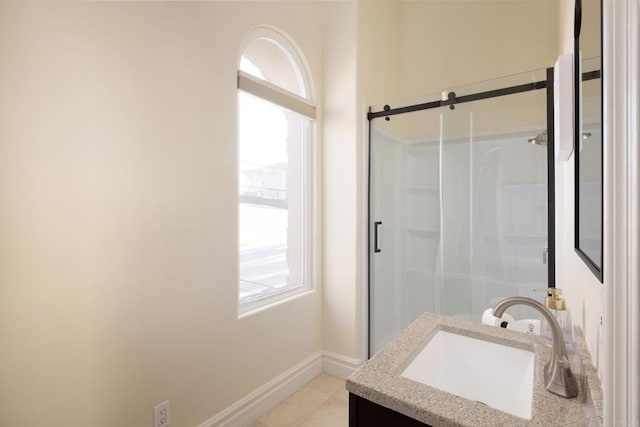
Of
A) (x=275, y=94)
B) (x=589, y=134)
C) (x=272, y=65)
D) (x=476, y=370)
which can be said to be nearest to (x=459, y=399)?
(x=476, y=370)

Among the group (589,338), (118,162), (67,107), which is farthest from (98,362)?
(589,338)

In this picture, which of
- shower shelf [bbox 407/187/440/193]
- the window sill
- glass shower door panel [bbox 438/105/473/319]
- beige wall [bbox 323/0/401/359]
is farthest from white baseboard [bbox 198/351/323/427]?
shower shelf [bbox 407/187/440/193]

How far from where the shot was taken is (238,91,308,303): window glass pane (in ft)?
6.18

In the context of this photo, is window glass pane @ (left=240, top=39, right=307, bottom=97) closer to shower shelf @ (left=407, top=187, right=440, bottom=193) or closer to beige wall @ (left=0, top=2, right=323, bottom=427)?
beige wall @ (left=0, top=2, right=323, bottom=427)

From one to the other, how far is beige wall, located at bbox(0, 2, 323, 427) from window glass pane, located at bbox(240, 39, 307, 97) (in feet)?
0.55

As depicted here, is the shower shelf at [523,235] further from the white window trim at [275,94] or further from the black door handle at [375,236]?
the white window trim at [275,94]

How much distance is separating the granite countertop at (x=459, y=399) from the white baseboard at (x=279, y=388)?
1.16m

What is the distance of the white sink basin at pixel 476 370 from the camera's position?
971 millimetres

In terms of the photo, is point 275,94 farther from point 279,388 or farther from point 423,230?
point 279,388

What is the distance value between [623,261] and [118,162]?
145 centimetres

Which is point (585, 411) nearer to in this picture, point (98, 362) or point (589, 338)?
point (589, 338)

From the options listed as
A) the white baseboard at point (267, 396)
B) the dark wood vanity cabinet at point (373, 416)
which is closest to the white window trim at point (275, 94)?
the dark wood vanity cabinet at point (373, 416)

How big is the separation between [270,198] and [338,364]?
51.0 inches

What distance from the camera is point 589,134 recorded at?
2.38ft
